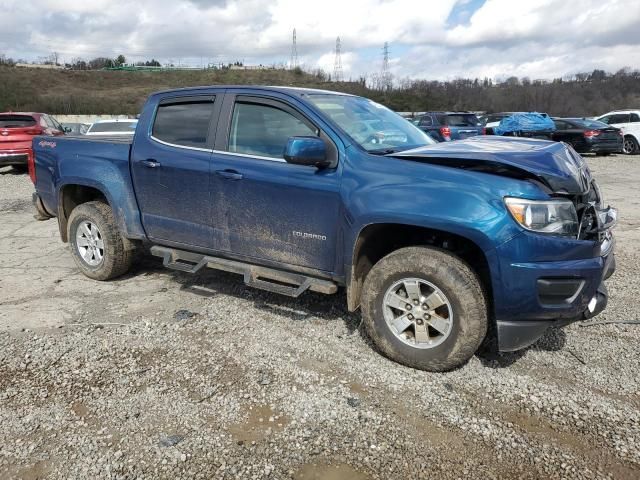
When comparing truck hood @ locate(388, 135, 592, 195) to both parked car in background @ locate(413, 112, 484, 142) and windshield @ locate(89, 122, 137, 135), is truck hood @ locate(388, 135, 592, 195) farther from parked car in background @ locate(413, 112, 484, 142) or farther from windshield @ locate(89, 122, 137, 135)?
parked car in background @ locate(413, 112, 484, 142)

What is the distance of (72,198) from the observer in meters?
5.52

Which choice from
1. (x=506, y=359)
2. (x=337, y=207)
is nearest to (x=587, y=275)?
(x=506, y=359)

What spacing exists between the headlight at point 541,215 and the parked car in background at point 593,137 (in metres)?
16.2

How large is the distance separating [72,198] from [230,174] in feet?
7.87

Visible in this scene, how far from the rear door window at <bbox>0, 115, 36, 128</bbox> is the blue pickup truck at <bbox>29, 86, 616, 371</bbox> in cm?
1035

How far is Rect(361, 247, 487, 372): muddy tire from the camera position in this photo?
3.24 metres

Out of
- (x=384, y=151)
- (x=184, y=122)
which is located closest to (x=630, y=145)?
(x=384, y=151)

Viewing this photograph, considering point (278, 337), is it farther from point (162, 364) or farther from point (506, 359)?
point (506, 359)

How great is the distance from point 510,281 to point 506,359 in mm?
835

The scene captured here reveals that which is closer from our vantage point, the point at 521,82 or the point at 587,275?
the point at 587,275

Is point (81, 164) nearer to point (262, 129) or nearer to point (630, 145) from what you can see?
point (262, 129)

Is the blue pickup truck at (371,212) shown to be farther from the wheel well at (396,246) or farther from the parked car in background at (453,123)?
the parked car in background at (453,123)

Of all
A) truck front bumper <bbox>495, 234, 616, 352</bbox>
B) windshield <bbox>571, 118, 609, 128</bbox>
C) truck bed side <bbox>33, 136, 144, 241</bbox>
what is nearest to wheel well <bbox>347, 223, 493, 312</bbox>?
truck front bumper <bbox>495, 234, 616, 352</bbox>

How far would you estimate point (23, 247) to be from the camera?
6.71 metres
